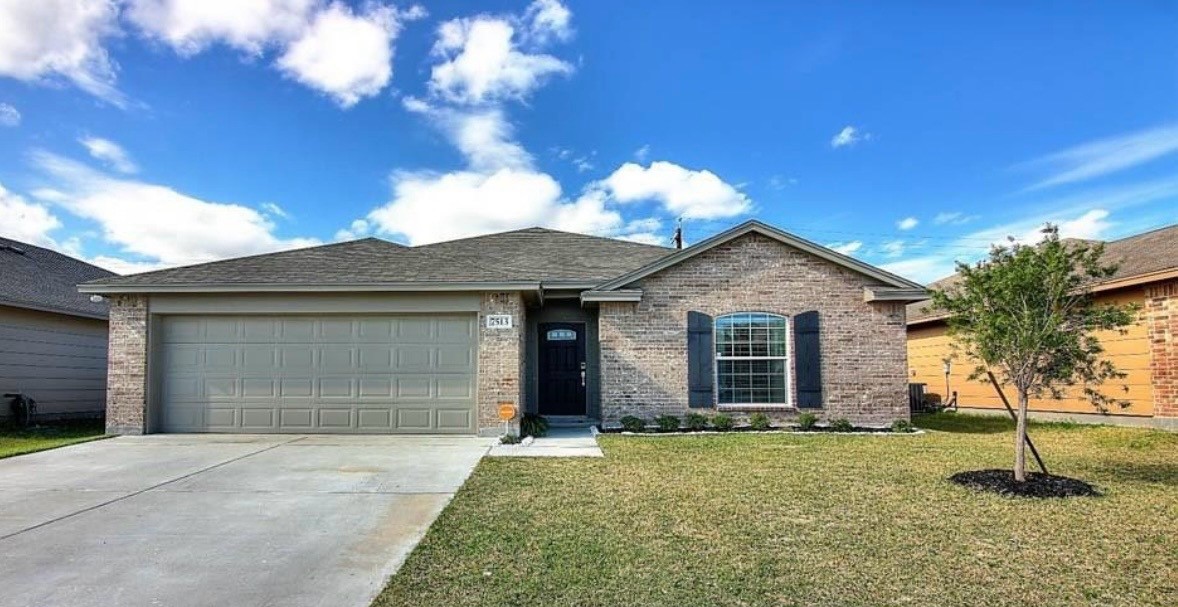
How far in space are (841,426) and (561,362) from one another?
5.49 meters

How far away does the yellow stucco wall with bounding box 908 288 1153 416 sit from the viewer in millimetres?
11773

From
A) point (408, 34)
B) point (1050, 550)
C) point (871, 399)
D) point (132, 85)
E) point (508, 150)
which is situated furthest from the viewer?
point (508, 150)

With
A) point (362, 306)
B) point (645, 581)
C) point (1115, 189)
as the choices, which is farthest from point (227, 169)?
point (1115, 189)

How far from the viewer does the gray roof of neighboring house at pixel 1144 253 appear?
11.4 m

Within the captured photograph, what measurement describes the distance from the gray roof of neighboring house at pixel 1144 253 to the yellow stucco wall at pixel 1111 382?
47 cm

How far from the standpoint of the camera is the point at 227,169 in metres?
14.0

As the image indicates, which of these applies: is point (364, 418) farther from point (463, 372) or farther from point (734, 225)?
point (734, 225)

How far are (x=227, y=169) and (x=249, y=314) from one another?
4301 millimetres

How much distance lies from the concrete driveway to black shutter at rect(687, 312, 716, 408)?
4430mm

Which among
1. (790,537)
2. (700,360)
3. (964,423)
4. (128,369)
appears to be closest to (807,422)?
(700,360)

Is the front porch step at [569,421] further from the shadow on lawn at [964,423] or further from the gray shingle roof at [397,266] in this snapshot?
the shadow on lawn at [964,423]

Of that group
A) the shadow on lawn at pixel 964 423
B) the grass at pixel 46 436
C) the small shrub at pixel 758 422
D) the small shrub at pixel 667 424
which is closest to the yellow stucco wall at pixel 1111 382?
the shadow on lawn at pixel 964 423

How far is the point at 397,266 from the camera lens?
12.0 metres

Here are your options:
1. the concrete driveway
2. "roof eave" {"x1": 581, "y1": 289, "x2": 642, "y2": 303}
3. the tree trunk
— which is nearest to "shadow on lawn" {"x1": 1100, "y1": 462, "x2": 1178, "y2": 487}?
the tree trunk
